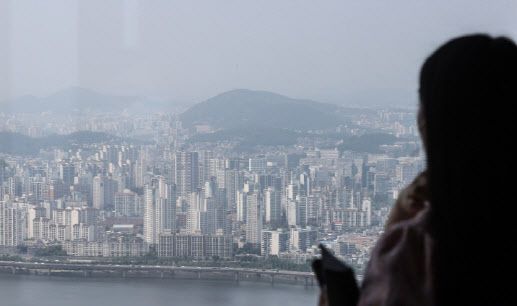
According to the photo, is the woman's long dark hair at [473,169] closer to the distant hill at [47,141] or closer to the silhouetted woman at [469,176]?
the silhouetted woman at [469,176]

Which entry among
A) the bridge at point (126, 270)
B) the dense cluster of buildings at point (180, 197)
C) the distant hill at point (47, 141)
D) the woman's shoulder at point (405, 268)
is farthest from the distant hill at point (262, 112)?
the woman's shoulder at point (405, 268)

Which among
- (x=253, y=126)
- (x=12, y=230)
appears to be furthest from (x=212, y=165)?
(x=12, y=230)

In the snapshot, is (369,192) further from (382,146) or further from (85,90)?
(85,90)

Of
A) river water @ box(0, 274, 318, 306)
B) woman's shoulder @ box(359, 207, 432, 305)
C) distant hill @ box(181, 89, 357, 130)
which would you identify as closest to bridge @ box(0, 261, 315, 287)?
river water @ box(0, 274, 318, 306)

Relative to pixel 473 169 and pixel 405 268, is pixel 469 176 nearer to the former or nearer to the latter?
pixel 473 169

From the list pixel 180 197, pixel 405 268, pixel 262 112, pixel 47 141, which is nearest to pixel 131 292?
pixel 180 197
